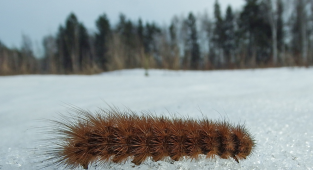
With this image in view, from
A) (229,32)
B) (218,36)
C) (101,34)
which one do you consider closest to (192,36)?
(218,36)

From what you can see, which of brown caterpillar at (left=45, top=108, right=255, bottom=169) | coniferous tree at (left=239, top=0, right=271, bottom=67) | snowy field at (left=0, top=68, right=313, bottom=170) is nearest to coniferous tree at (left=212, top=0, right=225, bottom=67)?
coniferous tree at (left=239, top=0, right=271, bottom=67)

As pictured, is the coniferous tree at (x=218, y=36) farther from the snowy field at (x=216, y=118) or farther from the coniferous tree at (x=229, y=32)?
the snowy field at (x=216, y=118)

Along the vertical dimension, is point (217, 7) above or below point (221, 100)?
above

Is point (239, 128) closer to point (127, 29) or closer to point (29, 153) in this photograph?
point (29, 153)

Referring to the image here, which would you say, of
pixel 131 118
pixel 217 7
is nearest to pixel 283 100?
pixel 131 118

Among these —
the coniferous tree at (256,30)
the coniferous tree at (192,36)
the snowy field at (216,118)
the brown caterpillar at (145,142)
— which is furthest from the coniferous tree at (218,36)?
the brown caterpillar at (145,142)

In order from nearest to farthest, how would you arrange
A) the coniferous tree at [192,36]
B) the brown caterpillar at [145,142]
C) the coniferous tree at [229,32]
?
the brown caterpillar at [145,142]
the coniferous tree at [229,32]
the coniferous tree at [192,36]
